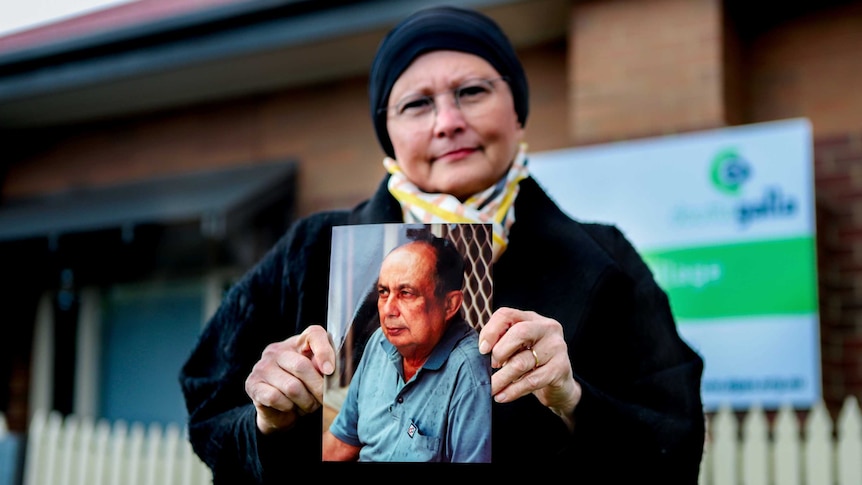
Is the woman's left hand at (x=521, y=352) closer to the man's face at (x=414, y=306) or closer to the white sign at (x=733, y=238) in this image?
the man's face at (x=414, y=306)

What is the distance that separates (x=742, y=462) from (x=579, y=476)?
11.1ft

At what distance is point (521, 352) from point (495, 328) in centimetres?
5

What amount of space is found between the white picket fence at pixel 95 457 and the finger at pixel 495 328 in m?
5.11

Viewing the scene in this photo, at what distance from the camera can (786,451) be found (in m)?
4.52

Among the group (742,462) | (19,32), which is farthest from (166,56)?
(742,462)

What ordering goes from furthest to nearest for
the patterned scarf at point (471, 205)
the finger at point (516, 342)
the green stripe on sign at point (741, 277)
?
the green stripe on sign at point (741, 277) < the patterned scarf at point (471, 205) < the finger at point (516, 342)

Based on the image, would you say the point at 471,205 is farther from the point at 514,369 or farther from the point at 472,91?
the point at 514,369

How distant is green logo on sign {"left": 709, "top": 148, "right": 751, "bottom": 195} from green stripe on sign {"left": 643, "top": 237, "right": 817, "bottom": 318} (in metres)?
0.27

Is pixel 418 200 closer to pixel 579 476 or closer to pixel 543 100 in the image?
pixel 579 476

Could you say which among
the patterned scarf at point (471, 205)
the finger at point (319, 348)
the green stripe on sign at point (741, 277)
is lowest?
the finger at point (319, 348)

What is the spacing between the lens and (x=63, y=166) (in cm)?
852

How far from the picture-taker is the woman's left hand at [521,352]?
4.51ft

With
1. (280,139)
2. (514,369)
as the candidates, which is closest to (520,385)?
(514,369)

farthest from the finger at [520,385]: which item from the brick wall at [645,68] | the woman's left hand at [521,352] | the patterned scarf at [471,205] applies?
the brick wall at [645,68]
